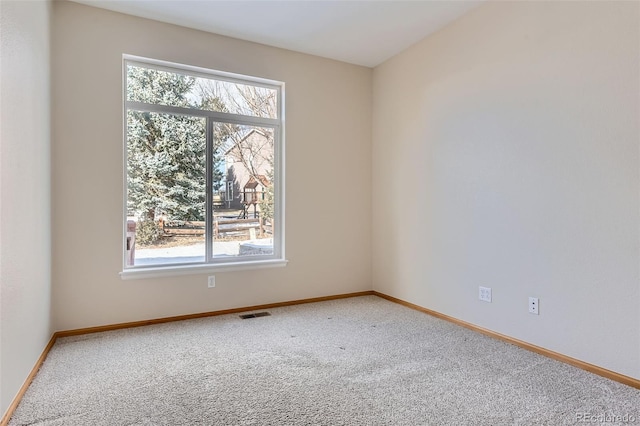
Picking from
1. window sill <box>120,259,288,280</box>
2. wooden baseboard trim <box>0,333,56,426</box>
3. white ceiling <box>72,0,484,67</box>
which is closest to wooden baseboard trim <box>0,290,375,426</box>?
wooden baseboard trim <box>0,333,56,426</box>

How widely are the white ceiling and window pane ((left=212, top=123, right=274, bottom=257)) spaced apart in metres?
0.91

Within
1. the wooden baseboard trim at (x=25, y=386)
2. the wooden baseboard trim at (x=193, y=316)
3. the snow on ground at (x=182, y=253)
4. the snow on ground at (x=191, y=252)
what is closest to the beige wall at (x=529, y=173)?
the wooden baseboard trim at (x=193, y=316)

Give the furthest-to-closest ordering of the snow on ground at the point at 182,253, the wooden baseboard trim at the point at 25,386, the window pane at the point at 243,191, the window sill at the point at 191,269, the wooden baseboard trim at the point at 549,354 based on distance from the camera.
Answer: the window pane at the point at 243,191, the snow on ground at the point at 182,253, the window sill at the point at 191,269, the wooden baseboard trim at the point at 549,354, the wooden baseboard trim at the point at 25,386

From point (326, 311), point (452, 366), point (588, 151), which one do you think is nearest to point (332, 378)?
point (452, 366)

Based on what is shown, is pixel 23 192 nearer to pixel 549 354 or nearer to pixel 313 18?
pixel 313 18

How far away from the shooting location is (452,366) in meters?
2.31

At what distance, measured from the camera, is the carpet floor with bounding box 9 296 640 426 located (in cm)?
176

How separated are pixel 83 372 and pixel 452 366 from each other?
2.31 m

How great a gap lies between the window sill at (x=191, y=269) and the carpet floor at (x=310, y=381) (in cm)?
46

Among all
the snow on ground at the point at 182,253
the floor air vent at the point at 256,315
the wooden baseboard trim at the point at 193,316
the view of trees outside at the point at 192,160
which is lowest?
the floor air vent at the point at 256,315

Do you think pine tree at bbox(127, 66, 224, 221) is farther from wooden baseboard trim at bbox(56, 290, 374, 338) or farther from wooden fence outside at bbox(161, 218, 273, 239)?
wooden baseboard trim at bbox(56, 290, 374, 338)

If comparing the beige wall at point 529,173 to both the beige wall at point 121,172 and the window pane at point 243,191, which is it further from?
the window pane at point 243,191

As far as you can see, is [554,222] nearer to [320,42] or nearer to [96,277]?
[320,42]

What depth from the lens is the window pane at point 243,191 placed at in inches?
140
